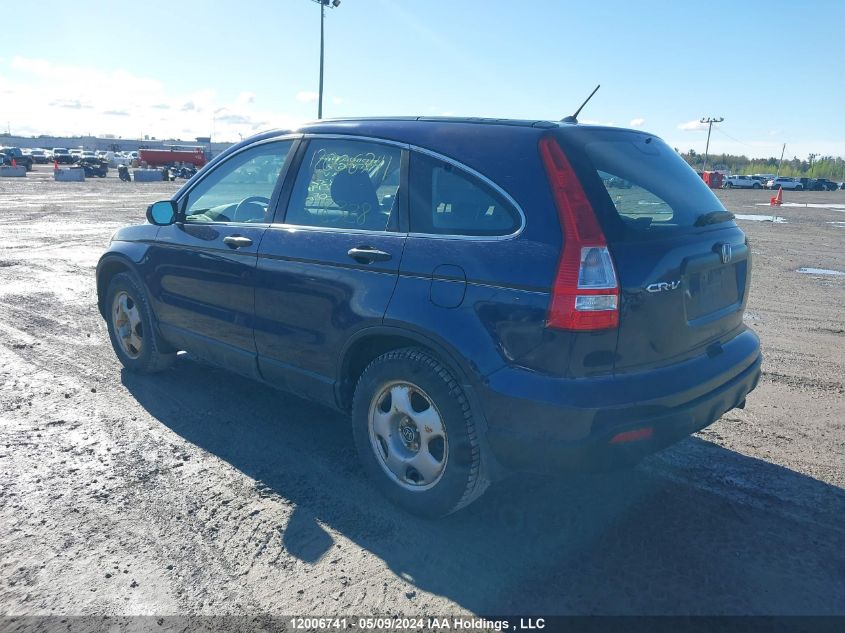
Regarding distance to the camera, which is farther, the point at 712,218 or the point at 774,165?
the point at 774,165

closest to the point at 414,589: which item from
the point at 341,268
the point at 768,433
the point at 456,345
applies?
the point at 456,345

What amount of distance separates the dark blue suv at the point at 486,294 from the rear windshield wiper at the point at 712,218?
0.01m

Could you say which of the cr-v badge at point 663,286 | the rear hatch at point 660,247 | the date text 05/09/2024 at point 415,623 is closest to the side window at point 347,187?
the rear hatch at point 660,247

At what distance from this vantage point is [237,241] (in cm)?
403

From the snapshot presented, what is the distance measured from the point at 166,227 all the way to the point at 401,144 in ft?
7.35

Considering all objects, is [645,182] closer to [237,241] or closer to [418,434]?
[418,434]

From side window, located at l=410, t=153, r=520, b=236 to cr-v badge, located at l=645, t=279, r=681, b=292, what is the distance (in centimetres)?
63

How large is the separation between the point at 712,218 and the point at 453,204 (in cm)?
135

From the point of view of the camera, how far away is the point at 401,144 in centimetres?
338

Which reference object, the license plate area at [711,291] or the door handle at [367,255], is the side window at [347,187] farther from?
the license plate area at [711,291]

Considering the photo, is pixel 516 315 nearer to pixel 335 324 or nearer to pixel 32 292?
pixel 335 324

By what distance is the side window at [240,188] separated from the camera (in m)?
4.07

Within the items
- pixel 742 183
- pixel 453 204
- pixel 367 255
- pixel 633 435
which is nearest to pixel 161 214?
pixel 367 255

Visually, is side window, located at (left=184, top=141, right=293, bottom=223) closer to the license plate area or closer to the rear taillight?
the rear taillight
